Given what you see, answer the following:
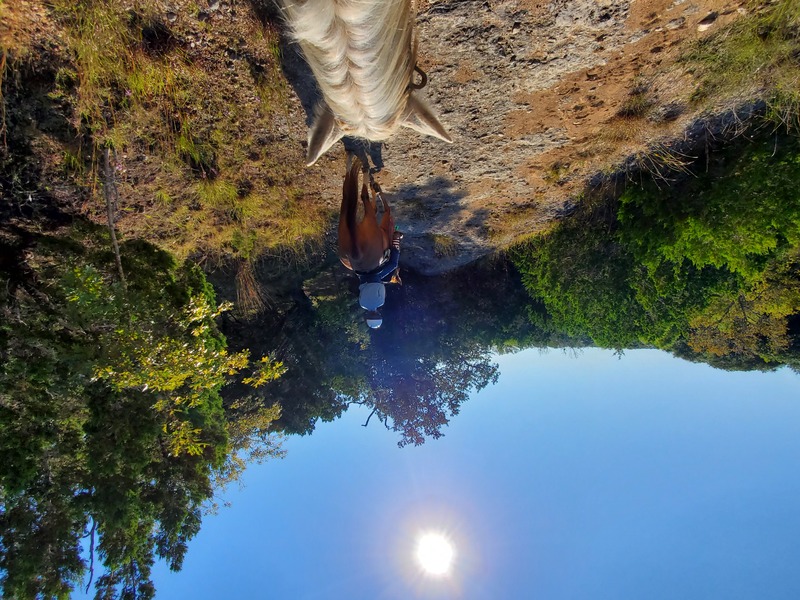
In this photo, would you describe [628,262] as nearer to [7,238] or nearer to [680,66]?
[680,66]

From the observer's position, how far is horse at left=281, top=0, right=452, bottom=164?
5.80 ft

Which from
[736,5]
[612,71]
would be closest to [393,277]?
[612,71]

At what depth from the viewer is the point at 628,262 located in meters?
6.30

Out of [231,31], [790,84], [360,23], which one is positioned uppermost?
[231,31]

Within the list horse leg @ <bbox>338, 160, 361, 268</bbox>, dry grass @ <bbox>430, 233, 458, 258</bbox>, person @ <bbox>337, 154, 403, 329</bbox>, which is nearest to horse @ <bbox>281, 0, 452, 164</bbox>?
horse leg @ <bbox>338, 160, 361, 268</bbox>

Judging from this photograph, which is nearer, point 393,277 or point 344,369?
point 393,277

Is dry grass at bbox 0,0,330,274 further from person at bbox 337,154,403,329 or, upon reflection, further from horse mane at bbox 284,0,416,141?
horse mane at bbox 284,0,416,141

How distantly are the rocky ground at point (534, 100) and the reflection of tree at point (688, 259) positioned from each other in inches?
29.7

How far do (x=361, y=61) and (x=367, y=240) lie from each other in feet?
8.75

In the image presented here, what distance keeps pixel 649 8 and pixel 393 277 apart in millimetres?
4119

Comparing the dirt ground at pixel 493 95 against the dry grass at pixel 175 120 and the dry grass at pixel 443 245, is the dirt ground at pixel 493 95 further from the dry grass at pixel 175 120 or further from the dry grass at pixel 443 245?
the dry grass at pixel 443 245

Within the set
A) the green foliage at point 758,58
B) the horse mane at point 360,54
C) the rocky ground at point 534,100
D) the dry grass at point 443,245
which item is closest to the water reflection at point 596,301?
the green foliage at point 758,58

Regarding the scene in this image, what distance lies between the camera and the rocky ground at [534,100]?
358 cm

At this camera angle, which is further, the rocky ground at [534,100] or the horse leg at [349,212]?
the horse leg at [349,212]
